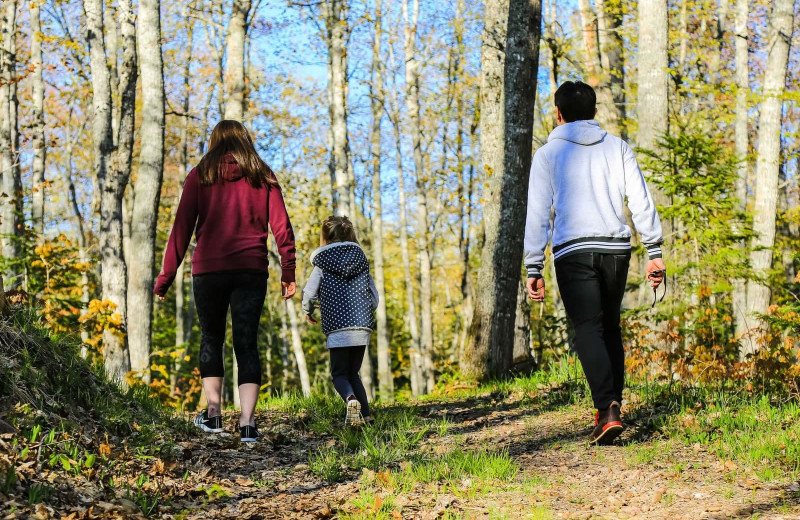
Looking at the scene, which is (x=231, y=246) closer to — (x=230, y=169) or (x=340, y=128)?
(x=230, y=169)

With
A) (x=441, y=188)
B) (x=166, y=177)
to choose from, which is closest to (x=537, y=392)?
(x=441, y=188)

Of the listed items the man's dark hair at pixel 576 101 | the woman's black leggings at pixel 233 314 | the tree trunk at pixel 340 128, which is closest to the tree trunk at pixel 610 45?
the tree trunk at pixel 340 128

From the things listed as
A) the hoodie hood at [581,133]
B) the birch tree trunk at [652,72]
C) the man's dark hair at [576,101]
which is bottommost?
the hoodie hood at [581,133]

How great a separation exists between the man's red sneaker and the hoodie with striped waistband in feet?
2.97

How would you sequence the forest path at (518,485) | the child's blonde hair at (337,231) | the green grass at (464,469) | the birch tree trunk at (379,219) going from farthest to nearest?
1. the birch tree trunk at (379,219)
2. the child's blonde hair at (337,231)
3. the green grass at (464,469)
4. the forest path at (518,485)

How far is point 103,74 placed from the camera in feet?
39.4

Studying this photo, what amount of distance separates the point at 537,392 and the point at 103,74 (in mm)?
8569

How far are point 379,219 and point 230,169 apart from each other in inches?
783

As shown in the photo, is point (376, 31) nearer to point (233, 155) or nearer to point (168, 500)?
point (233, 155)

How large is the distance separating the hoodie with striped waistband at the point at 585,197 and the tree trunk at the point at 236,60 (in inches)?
344

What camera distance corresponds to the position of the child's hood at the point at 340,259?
6113 mm

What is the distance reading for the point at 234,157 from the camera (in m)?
5.36

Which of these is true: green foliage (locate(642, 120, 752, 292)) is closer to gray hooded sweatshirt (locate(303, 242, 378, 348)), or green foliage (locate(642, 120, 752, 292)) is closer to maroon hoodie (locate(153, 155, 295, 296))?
gray hooded sweatshirt (locate(303, 242, 378, 348))

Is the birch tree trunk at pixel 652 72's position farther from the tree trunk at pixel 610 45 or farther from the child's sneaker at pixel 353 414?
the child's sneaker at pixel 353 414
